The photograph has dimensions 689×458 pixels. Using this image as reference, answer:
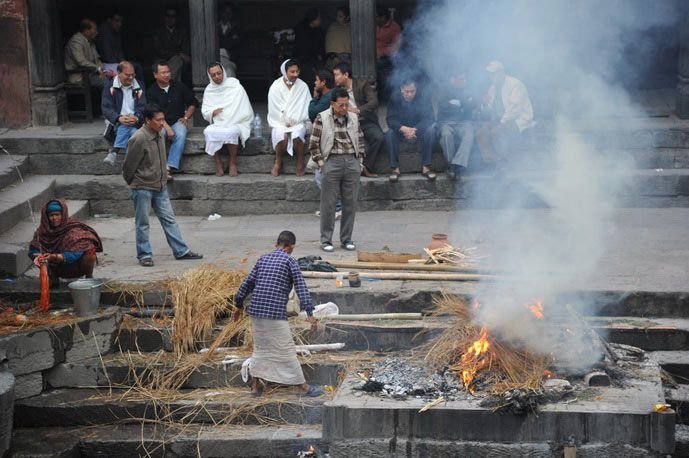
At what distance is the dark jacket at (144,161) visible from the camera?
1120 cm

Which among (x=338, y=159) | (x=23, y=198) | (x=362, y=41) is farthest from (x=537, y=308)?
(x=23, y=198)

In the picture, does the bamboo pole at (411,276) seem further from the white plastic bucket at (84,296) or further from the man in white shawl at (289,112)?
the man in white shawl at (289,112)

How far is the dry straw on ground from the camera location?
27.8 feet

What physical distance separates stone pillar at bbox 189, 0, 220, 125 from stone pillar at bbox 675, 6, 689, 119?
6000 mm

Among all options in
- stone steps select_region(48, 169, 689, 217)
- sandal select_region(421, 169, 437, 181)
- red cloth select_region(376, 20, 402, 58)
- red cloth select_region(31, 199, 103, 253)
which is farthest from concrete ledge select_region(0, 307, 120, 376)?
red cloth select_region(376, 20, 402, 58)

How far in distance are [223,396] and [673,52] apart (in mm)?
9373

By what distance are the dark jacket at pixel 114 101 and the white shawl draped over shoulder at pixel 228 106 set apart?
78 centimetres

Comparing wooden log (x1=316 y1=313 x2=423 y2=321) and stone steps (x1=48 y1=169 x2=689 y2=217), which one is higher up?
stone steps (x1=48 y1=169 x2=689 y2=217)

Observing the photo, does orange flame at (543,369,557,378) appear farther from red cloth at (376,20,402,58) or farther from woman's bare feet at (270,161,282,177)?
red cloth at (376,20,402,58)

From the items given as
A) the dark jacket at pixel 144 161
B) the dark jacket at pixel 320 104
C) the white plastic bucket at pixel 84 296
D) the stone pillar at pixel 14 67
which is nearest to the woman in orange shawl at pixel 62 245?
the white plastic bucket at pixel 84 296

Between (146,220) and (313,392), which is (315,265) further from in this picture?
(313,392)

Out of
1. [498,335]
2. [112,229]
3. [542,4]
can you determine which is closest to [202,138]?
[112,229]

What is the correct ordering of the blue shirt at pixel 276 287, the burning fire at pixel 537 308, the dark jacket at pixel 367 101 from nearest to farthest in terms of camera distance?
the blue shirt at pixel 276 287 → the burning fire at pixel 537 308 → the dark jacket at pixel 367 101

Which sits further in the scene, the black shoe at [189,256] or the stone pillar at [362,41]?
the stone pillar at [362,41]
